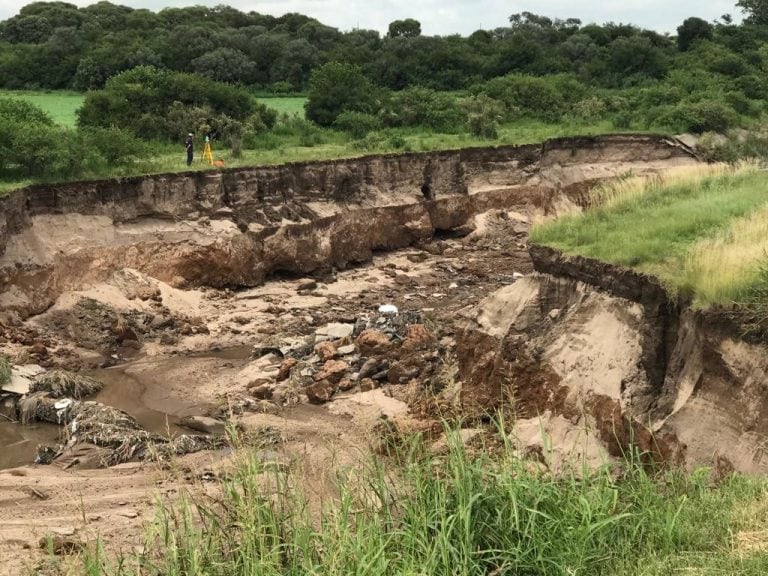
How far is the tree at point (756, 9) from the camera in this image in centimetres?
6494

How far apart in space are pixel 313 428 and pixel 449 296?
10028 mm

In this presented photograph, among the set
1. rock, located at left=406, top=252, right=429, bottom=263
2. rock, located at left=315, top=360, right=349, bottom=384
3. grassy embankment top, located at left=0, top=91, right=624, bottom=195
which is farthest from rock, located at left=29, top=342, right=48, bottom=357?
rock, located at left=406, top=252, right=429, bottom=263

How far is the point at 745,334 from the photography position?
9.64 m

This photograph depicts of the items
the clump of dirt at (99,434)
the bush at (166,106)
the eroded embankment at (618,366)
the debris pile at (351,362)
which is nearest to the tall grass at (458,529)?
the eroded embankment at (618,366)

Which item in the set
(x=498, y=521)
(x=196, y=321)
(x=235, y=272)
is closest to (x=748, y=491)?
(x=498, y=521)

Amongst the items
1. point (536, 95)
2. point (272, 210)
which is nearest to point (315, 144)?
point (272, 210)

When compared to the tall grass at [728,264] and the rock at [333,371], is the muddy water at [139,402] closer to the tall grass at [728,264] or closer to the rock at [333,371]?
the rock at [333,371]

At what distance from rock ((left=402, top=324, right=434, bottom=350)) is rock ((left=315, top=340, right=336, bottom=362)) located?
1614 mm

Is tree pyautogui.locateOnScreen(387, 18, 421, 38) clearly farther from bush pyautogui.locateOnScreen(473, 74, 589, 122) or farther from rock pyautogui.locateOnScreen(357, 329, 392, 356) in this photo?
rock pyautogui.locateOnScreen(357, 329, 392, 356)

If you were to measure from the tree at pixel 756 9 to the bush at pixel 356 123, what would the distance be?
43.7 m

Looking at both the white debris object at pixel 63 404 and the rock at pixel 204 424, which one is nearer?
the rock at pixel 204 424

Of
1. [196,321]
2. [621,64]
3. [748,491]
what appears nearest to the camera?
[748,491]

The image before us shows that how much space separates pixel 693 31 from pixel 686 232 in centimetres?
5339

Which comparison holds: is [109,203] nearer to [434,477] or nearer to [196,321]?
[196,321]
